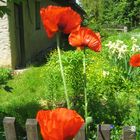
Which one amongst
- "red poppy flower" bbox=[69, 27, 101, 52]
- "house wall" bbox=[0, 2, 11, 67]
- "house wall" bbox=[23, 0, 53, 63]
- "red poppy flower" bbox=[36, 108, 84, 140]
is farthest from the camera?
"house wall" bbox=[23, 0, 53, 63]

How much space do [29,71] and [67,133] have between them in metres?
10.0

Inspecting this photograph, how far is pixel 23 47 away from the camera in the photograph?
12.9 m

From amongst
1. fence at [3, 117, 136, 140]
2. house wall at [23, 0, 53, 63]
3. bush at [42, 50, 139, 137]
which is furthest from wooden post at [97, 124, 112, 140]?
house wall at [23, 0, 53, 63]

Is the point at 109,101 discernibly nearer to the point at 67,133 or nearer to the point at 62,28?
the point at 62,28

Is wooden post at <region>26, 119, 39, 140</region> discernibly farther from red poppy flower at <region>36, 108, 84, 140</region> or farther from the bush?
red poppy flower at <region>36, 108, 84, 140</region>

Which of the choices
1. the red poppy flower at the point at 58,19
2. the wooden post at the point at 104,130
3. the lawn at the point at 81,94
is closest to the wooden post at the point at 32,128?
the wooden post at the point at 104,130

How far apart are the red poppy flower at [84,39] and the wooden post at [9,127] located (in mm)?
1338

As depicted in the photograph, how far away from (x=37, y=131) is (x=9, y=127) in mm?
234

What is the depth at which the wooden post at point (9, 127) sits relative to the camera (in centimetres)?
325

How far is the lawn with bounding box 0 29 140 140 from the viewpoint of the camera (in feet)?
17.6

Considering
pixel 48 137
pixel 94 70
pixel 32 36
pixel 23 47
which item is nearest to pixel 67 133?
pixel 48 137

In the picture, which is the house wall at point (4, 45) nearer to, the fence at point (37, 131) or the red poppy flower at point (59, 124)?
the fence at point (37, 131)

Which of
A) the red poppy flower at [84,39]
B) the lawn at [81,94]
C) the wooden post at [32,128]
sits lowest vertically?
the lawn at [81,94]

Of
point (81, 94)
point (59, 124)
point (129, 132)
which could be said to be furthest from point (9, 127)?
point (81, 94)
